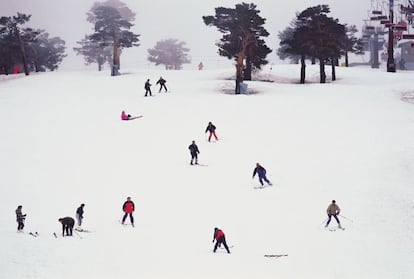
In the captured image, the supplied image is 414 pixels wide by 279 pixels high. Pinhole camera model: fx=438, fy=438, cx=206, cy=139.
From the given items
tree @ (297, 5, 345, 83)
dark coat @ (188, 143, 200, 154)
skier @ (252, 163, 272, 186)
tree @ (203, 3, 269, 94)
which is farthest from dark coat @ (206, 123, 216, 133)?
tree @ (297, 5, 345, 83)

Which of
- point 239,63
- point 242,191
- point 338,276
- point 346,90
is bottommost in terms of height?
point 338,276

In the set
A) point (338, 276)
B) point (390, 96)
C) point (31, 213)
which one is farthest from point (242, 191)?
point (390, 96)

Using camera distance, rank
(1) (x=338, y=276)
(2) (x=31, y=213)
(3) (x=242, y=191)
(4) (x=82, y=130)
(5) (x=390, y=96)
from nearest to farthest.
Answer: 1. (1) (x=338, y=276)
2. (2) (x=31, y=213)
3. (3) (x=242, y=191)
4. (4) (x=82, y=130)
5. (5) (x=390, y=96)

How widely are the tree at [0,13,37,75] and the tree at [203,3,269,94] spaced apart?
31.5 meters

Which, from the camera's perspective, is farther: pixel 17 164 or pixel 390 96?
pixel 390 96

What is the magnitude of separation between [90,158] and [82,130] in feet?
21.6

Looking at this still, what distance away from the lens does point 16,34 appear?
6562cm

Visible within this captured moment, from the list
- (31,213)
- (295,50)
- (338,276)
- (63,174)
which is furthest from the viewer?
(295,50)

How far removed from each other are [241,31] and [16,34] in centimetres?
3629

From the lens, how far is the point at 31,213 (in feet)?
71.8

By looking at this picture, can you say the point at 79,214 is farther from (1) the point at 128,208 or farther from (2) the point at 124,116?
(2) the point at 124,116

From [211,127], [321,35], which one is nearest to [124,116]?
[211,127]

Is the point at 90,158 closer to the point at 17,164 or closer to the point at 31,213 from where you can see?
the point at 17,164

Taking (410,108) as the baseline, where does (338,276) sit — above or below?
below
